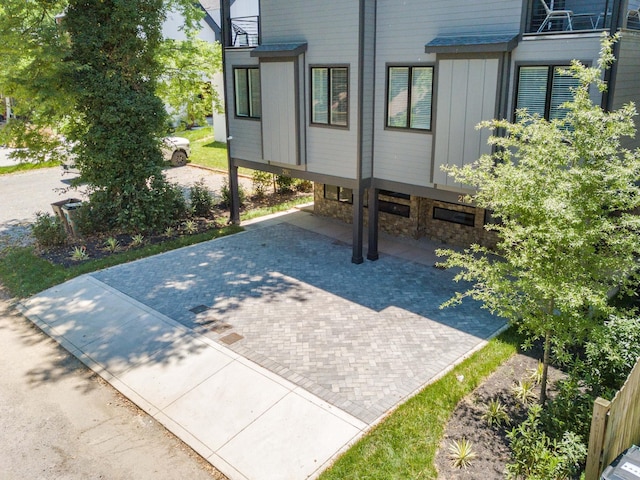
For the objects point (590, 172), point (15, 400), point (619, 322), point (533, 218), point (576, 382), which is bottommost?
point (15, 400)

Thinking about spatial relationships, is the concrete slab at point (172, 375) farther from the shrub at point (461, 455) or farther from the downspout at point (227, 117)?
the downspout at point (227, 117)

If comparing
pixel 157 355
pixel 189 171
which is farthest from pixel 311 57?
pixel 189 171

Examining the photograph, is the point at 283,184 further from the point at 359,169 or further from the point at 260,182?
the point at 359,169

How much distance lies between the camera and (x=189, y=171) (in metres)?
24.7

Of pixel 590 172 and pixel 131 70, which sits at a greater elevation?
pixel 131 70

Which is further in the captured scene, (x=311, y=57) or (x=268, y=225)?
(x=268, y=225)

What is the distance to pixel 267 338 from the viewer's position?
32.0 feet

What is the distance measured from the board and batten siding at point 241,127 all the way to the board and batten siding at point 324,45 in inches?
45.7

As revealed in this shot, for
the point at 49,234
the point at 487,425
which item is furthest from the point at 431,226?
the point at 49,234

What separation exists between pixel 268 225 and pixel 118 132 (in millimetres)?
5083

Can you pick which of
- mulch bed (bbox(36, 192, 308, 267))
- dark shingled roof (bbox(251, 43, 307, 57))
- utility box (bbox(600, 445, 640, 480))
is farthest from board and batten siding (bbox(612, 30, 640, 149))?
mulch bed (bbox(36, 192, 308, 267))

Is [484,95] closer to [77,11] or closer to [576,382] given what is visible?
[576,382]

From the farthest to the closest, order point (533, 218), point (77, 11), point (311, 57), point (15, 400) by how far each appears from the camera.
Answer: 1. point (77, 11)
2. point (311, 57)
3. point (15, 400)
4. point (533, 218)

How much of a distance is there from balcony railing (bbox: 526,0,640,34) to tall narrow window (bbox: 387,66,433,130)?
2.23 meters
